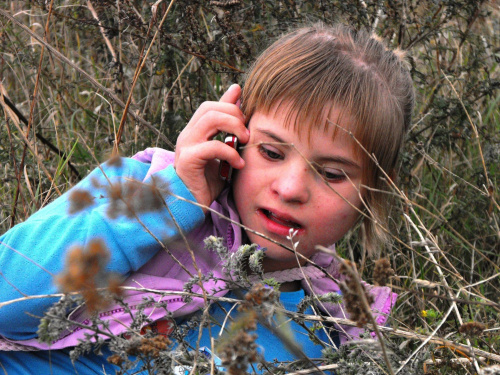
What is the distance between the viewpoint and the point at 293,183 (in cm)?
183

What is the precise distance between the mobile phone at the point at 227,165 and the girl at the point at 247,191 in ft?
0.07

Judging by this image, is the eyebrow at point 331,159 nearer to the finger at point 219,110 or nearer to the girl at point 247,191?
the girl at point 247,191

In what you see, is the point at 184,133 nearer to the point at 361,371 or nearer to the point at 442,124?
the point at 361,371

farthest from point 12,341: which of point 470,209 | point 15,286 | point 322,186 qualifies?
point 470,209

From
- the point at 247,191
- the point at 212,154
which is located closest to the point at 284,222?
the point at 247,191

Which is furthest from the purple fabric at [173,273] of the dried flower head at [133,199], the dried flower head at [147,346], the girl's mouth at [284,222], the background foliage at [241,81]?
the background foliage at [241,81]

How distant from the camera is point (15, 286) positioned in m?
1.77

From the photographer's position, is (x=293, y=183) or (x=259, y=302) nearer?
(x=259, y=302)

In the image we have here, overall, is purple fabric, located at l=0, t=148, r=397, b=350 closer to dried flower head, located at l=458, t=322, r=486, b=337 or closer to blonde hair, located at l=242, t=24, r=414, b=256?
blonde hair, located at l=242, t=24, r=414, b=256

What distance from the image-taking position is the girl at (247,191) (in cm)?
183

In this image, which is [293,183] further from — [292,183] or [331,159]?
[331,159]

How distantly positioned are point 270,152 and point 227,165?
5.7 inches

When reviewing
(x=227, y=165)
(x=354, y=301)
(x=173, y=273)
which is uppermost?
(x=354, y=301)

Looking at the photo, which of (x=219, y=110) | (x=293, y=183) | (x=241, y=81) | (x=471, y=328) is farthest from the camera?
(x=241, y=81)
